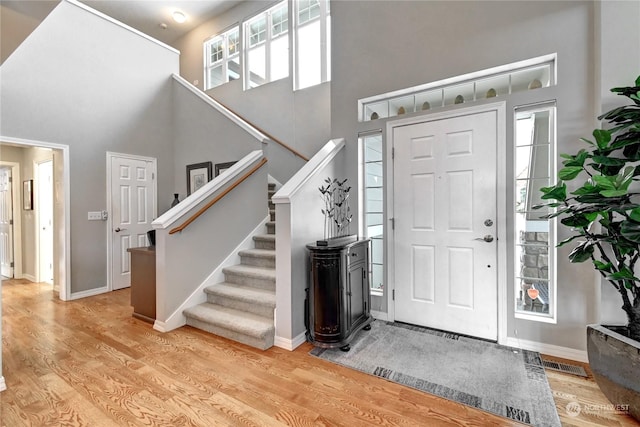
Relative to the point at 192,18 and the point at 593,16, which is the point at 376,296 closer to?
the point at 593,16

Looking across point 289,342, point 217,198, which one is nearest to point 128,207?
point 217,198

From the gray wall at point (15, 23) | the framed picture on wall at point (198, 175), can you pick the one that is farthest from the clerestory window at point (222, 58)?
the gray wall at point (15, 23)

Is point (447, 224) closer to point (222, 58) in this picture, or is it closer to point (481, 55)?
point (481, 55)

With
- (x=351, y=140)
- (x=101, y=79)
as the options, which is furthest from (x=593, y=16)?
(x=101, y=79)

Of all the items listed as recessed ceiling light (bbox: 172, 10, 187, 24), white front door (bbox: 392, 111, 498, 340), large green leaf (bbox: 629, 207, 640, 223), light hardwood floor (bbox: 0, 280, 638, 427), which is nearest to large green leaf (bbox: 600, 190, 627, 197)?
large green leaf (bbox: 629, 207, 640, 223)

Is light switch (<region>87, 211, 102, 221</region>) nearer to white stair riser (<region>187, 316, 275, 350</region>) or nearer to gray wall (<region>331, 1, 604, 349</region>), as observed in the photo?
white stair riser (<region>187, 316, 275, 350</region>)

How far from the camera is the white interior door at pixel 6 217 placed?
5215 mm

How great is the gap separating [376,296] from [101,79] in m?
5.09

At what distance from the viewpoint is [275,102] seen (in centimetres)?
598

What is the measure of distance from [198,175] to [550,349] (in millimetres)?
5061

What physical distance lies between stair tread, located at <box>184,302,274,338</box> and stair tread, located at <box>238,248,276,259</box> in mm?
663

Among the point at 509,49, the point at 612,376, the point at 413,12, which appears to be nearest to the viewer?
the point at 612,376

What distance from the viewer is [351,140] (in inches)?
132

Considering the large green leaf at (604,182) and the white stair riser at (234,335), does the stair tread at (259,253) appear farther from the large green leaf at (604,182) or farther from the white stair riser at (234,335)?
the large green leaf at (604,182)
